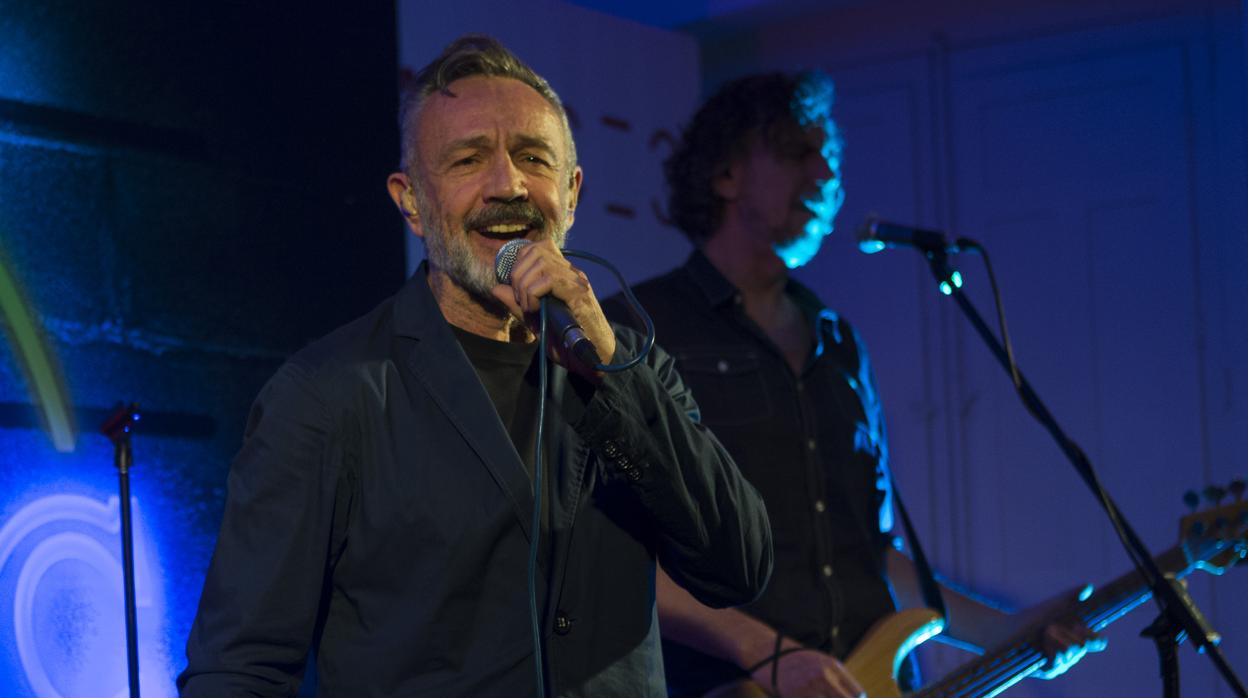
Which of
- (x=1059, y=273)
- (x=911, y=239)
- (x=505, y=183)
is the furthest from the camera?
(x=1059, y=273)

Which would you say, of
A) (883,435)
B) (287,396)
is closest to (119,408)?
(287,396)

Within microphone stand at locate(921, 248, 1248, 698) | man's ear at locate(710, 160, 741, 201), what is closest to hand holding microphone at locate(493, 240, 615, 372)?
microphone stand at locate(921, 248, 1248, 698)

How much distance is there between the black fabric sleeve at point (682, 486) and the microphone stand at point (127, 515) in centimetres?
114

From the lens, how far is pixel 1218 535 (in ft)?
10.0

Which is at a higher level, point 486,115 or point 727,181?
point 727,181

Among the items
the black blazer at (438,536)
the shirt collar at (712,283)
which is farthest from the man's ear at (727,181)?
the black blazer at (438,536)

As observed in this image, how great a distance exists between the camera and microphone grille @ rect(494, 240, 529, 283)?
1.81m

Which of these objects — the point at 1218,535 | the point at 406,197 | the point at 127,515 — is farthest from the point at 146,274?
the point at 1218,535

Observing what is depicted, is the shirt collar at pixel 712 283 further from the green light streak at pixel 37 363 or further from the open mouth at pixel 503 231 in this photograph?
the green light streak at pixel 37 363

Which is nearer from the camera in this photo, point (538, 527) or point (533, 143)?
point (538, 527)

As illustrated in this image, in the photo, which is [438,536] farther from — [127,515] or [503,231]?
[127,515]

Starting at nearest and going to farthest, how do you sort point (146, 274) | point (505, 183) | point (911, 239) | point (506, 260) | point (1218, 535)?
point (506, 260), point (505, 183), point (911, 239), point (146, 274), point (1218, 535)

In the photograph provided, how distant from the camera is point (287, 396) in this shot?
1872mm

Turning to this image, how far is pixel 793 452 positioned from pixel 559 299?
4.27 ft
